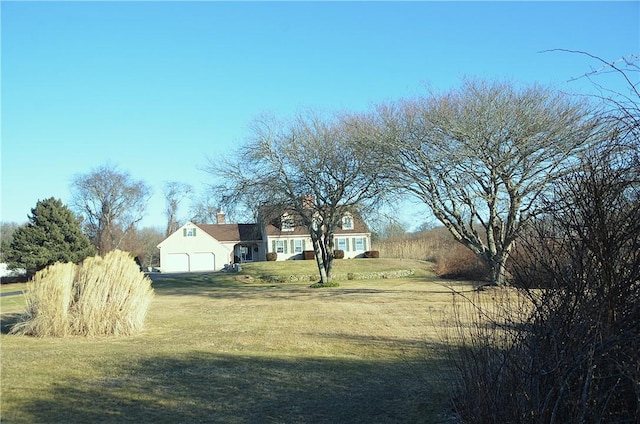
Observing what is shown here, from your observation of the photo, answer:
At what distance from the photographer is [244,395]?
6.74 metres

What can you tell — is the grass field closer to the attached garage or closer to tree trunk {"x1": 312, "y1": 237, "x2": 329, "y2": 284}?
tree trunk {"x1": 312, "y1": 237, "x2": 329, "y2": 284}

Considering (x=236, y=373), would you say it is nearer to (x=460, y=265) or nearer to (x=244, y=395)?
(x=244, y=395)

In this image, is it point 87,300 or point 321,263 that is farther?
point 321,263

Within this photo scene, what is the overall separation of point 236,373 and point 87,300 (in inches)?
235

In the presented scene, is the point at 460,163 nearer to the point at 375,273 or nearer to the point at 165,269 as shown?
the point at 375,273

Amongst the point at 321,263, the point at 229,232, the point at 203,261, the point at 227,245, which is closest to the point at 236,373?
the point at 321,263

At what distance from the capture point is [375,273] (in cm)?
4162

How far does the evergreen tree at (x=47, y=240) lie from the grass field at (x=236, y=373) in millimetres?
28660

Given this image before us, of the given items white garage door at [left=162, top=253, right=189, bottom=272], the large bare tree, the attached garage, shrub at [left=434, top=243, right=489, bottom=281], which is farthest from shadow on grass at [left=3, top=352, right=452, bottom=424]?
white garage door at [left=162, top=253, right=189, bottom=272]

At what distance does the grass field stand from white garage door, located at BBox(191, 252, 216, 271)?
134 ft

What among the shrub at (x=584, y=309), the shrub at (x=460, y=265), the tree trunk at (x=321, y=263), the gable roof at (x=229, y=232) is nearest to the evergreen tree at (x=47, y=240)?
the gable roof at (x=229, y=232)

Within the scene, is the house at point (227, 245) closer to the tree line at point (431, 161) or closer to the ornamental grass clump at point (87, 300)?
the tree line at point (431, 161)

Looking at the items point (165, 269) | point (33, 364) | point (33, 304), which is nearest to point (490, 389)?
point (33, 364)

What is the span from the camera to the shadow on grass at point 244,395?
19.2 ft
